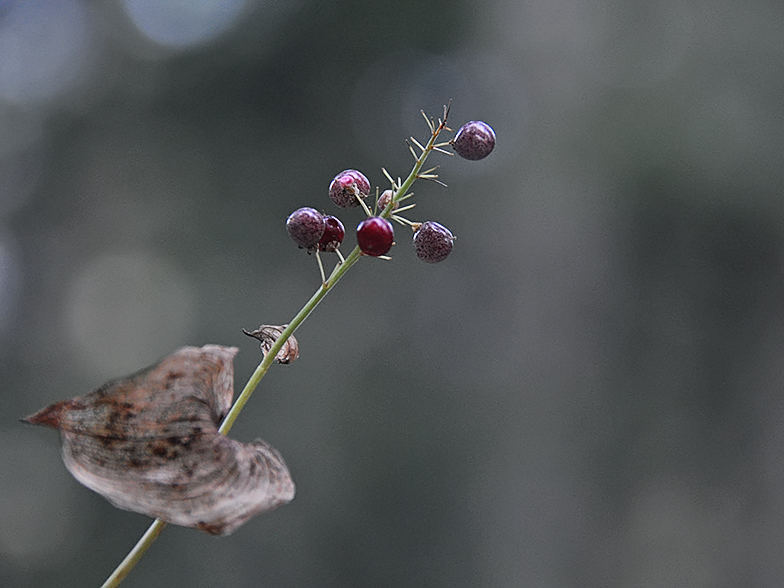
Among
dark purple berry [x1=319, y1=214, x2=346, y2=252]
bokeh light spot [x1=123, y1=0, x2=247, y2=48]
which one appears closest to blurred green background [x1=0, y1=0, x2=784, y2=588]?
bokeh light spot [x1=123, y1=0, x2=247, y2=48]

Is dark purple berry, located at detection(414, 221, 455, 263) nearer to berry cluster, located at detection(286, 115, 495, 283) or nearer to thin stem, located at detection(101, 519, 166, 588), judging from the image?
berry cluster, located at detection(286, 115, 495, 283)

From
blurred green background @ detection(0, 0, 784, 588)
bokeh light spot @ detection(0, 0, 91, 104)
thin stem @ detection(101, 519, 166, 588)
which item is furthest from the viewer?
bokeh light spot @ detection(0, 0, 91, 104)

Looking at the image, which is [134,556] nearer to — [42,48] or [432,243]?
[432,243]

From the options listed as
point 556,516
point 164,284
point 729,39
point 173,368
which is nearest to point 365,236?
point 173,368

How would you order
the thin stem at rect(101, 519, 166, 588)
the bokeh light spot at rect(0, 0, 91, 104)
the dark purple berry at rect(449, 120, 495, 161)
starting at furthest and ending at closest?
the bokeh light spot at rect(0, 0, 91, 104) → the dark purple berry at rect(449, 120, 495, 161) → the thin stem at rect(101, 519, 166, 588)

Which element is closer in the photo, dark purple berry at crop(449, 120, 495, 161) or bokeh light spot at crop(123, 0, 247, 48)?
dark purple berry at crop(449, 120, 495, 161)

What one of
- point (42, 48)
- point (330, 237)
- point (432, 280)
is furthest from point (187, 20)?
point (330, 237)

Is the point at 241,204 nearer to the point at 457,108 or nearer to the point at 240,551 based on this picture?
the point at 457,108
